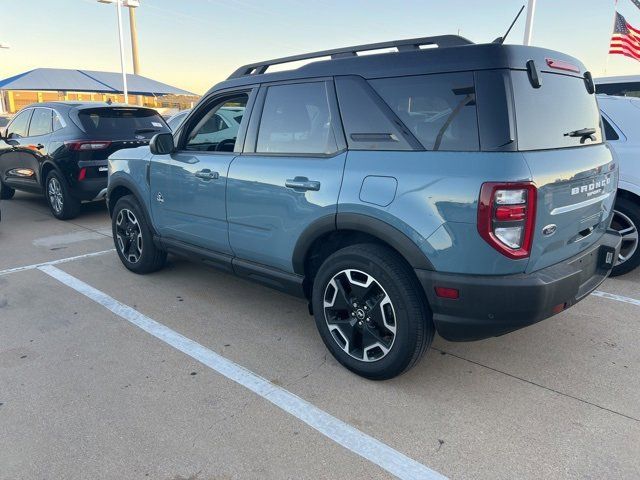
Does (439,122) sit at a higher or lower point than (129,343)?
higher

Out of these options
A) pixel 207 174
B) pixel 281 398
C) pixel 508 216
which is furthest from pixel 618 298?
pixel 207 174

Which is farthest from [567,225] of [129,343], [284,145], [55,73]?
[55,73]

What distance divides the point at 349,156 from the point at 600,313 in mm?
2621

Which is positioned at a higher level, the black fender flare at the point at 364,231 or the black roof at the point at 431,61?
the black roof at the point at 431,61

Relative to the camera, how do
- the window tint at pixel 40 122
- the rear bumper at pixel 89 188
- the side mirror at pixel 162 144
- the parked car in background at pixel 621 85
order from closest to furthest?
the side mirror at pixel 162 144 < the parked car in background at pixel 621 85 < the rear bumper at pixel 89 188 < the window tint at pixel 40 122

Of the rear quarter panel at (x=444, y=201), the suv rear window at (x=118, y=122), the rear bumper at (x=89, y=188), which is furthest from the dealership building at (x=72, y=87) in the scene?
the rear quarter panel at (x=444, y=201)

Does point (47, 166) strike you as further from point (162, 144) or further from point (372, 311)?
point (372, 311)

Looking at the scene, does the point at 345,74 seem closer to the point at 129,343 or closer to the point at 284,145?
the point at 284,145

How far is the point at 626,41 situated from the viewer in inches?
402

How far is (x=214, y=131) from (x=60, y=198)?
457 cm

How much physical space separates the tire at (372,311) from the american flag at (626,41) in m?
10.7

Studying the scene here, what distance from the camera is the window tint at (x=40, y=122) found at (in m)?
7.36

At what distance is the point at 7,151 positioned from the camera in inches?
330

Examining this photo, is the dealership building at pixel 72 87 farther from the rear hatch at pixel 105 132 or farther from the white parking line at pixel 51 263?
the white parking line at pixel 51 263
